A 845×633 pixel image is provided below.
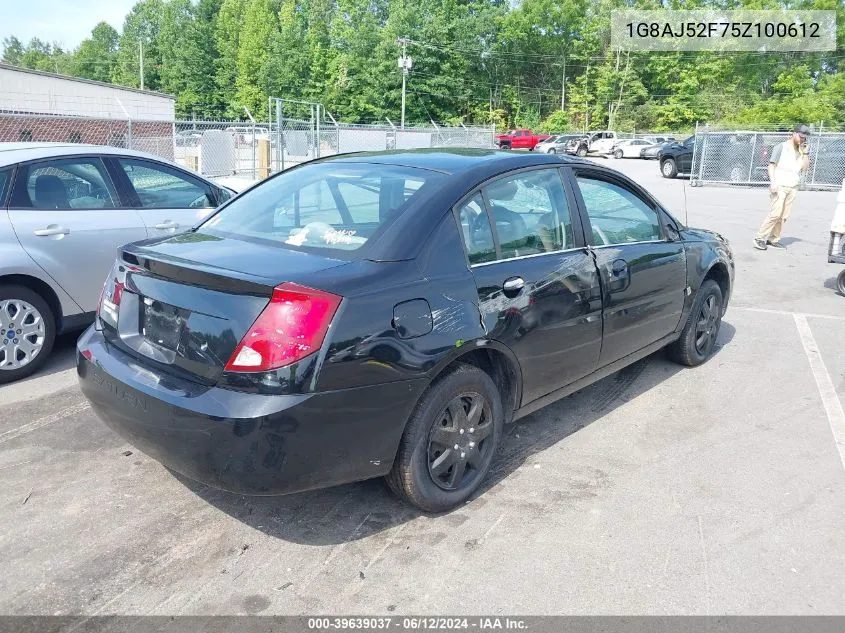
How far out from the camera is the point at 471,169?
3.63 meters

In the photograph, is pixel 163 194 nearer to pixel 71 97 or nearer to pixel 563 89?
pixel 71 97

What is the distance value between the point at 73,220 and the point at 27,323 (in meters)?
0.82

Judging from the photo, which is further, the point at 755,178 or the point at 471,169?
the point at 755,178

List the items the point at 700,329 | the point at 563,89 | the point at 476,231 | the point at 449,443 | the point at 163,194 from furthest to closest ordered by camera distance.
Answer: the point at 563,89 → the point at 163,194 → the point at 700,329 → the point at 476,231 → the point at 449,443

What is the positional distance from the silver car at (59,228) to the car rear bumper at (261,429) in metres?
2.33

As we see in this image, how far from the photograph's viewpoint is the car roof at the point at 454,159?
12.2ft

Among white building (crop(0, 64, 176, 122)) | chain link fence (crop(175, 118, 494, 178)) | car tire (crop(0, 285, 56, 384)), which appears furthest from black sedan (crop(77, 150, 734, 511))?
white building (crop(0, 64, 176, 122))

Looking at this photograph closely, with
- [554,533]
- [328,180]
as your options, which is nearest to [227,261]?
[328,180]

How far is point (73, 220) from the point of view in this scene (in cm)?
524

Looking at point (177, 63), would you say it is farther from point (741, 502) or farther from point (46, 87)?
point (741, 502)

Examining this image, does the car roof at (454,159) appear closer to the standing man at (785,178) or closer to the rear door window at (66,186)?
the rear door window at (66,186)

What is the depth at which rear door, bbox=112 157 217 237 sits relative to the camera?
571 cm

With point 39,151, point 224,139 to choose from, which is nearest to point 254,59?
point 224,139

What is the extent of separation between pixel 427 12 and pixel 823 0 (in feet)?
105
